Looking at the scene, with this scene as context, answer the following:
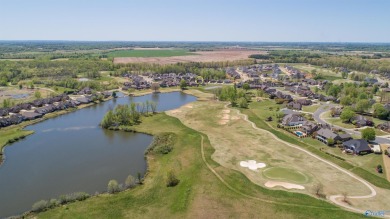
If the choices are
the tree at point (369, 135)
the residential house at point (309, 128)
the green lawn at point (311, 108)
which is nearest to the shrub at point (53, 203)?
the residential house at point (309, 128)

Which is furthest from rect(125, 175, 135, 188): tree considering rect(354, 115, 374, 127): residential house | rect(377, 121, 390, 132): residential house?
rect(377, 121, 390, 132): residential house

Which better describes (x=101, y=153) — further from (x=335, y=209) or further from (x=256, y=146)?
(x=335, y=209)

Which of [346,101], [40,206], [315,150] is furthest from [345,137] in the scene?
[40,206]

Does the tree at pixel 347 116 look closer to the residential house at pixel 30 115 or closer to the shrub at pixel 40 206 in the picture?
the shrub at pixel 40 206

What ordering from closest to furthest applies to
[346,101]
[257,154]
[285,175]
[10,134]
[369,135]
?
[285,175]
[257,154]
[369,135]
[10,134]
[346,101]

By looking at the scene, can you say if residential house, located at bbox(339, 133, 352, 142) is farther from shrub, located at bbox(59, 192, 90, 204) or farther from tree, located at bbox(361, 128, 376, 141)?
shrub, located at bbox(59, 192, 90, 204)

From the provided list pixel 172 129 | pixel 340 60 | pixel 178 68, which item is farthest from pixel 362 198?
pixel 340 60

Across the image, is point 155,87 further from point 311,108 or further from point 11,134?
point 11,134
